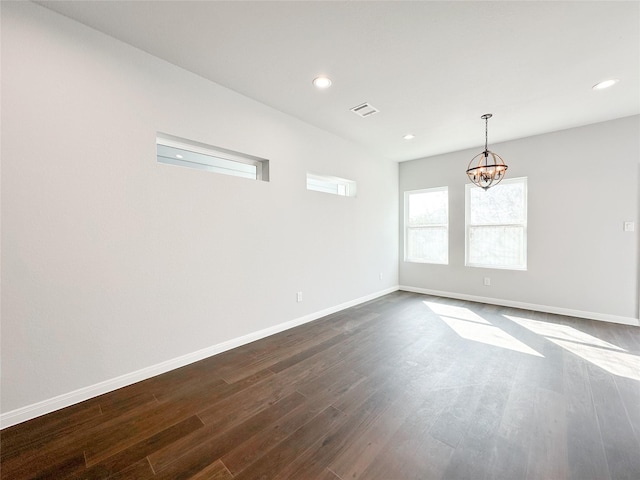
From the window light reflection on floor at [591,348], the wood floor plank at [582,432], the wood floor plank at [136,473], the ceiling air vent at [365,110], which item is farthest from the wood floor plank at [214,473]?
the ceiling air vent at [365,110]

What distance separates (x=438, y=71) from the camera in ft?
8.33

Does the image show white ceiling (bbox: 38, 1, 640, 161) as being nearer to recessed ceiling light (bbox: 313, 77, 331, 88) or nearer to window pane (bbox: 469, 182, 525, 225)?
recessed ceiling light (bbox: 313, 77, 331, 88)

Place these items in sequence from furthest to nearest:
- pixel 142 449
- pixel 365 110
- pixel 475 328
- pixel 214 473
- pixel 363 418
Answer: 1. pixel 475 328
2. pixel 365 110
3. pixel 363 418
4. pixel 142 449
5. pixel 214 473

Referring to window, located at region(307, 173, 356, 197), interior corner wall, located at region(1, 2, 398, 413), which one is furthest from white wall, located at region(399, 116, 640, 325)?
interior corner wall, located at region(1, 2, 398, 413)

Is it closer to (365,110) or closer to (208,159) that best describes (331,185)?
(365,110)

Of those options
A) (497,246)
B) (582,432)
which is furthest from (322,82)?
(497,246)

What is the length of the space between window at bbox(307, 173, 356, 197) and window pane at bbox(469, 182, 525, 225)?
2.32 metres

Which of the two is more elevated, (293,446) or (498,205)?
(498,205)

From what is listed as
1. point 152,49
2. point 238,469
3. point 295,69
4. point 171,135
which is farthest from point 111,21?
point 238,469

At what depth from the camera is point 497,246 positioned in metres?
4.66

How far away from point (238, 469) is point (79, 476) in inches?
32.7

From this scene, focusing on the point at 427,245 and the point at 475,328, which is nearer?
the point at 475,328

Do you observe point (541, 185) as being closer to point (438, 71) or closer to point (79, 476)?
point (438, 71)

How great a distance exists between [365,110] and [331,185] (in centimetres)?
133
